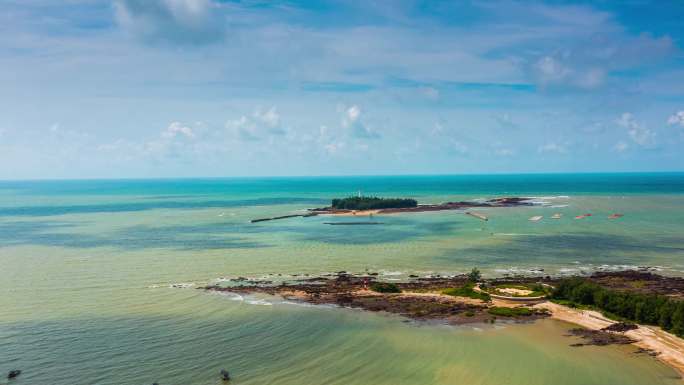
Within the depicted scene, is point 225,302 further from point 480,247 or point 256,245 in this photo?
point 480,247

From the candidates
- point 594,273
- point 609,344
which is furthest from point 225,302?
point 594,273

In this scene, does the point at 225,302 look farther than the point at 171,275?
No

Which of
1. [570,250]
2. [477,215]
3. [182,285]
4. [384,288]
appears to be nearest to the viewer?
[384,288]

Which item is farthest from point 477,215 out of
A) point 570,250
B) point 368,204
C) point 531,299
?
point 531,299

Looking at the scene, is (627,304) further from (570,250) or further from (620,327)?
(570,250)

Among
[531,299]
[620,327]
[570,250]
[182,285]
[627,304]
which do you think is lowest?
[182,285]

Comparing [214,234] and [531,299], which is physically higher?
[214,234]

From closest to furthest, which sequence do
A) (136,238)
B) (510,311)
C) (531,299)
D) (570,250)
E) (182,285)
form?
1. (510,311)
2. (531,299)
3. (182,285)
4. (570,250)
5. (136,238)

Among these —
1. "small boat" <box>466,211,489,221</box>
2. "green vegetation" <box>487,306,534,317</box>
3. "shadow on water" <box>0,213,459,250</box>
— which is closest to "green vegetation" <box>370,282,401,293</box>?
"green vegetation" <box>487,306,534,317</box>
